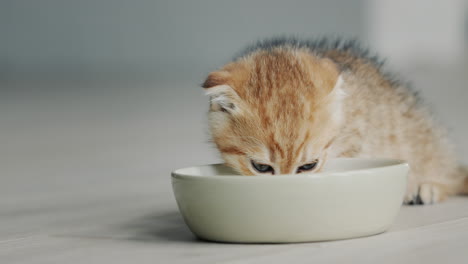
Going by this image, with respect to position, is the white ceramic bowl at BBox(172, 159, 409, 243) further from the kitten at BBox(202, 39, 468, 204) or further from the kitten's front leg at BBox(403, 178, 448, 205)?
the kitten's front leg at BBox(403, 178, 448, 205)

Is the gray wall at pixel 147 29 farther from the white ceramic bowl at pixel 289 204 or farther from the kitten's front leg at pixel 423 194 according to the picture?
the white ceramic bowl at pixel 289 204

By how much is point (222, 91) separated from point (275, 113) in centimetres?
18

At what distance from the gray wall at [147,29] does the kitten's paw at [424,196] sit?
5.61 metres

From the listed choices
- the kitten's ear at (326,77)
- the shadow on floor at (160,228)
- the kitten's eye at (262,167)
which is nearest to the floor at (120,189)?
the shadow on floor at (160,228)

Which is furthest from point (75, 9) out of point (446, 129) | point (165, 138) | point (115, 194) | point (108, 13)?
point (446, 129)

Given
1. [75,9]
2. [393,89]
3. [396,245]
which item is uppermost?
[75,9]

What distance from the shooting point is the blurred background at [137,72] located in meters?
3.73

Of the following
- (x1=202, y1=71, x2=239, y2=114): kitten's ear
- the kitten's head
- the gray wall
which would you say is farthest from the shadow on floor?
the gray wall

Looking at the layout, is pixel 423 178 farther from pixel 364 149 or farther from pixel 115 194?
pixel 115 194

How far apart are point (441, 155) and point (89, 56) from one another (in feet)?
18.7

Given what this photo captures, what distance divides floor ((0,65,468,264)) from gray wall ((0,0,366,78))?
1.03 feet

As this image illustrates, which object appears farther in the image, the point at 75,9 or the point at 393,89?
the point at 75,9

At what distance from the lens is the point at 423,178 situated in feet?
7.99

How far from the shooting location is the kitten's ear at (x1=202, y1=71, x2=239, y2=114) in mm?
1843
